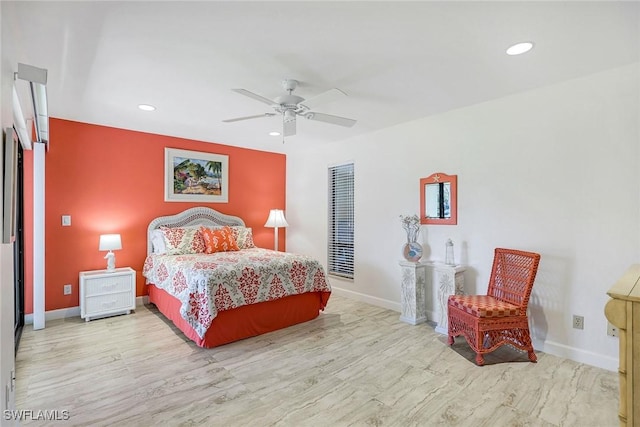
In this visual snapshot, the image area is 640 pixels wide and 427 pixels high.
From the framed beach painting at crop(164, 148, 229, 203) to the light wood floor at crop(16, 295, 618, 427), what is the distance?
219 cm

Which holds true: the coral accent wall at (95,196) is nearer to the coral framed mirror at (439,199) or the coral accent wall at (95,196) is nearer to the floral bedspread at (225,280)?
the floral bedspread at (225,280)

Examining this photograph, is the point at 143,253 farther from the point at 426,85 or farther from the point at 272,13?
the point at 426,85

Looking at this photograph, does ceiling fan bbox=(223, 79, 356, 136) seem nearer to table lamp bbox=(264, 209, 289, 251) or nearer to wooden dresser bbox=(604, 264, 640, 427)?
wooden dresser bbox=(604, 264, 640, 427)

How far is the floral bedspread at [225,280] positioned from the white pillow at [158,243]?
0.15 meters

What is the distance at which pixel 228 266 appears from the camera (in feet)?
11.0

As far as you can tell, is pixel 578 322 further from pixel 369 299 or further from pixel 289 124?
pixel 289 124

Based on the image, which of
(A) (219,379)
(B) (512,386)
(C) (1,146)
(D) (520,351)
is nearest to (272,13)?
(C) (1,146)

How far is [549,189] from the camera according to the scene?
9.90 feet

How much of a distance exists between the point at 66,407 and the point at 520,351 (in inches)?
149

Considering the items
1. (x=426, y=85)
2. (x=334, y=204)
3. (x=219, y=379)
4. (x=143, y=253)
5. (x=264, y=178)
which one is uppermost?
(x=426, y=85)

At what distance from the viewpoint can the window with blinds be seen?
201 inches

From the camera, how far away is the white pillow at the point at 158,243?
440cm

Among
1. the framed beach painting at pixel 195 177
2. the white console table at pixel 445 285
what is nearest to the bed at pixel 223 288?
the framed beach painting at pixel 195 177

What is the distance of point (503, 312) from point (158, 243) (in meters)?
4.28
